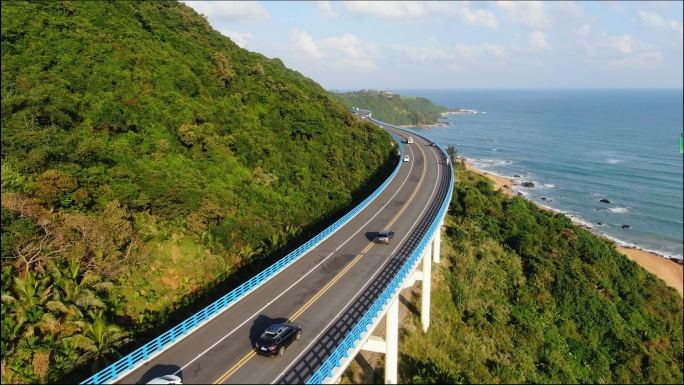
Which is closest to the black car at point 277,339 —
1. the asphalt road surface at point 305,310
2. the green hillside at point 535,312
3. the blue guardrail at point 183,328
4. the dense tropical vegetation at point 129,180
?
the asphalt road surface at point 305,310

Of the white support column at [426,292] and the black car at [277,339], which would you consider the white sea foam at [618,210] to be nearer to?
the white support column at [426,292]

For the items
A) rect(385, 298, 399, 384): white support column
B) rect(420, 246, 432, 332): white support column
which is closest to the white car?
rect(385, 298, 399, 384): white support column

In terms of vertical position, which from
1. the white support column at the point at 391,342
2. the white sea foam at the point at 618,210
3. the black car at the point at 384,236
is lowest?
the white sea foam at the point at 618,210

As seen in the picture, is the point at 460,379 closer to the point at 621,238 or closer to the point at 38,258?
the point at 38,258

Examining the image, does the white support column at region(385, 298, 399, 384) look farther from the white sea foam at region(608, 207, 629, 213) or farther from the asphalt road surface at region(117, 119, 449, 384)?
the white sea foam at region(608, 207, 629, 213)

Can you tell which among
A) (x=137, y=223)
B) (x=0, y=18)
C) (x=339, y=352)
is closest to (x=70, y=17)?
(x=0, y=18)

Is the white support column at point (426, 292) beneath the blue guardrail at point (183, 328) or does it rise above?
beneath
